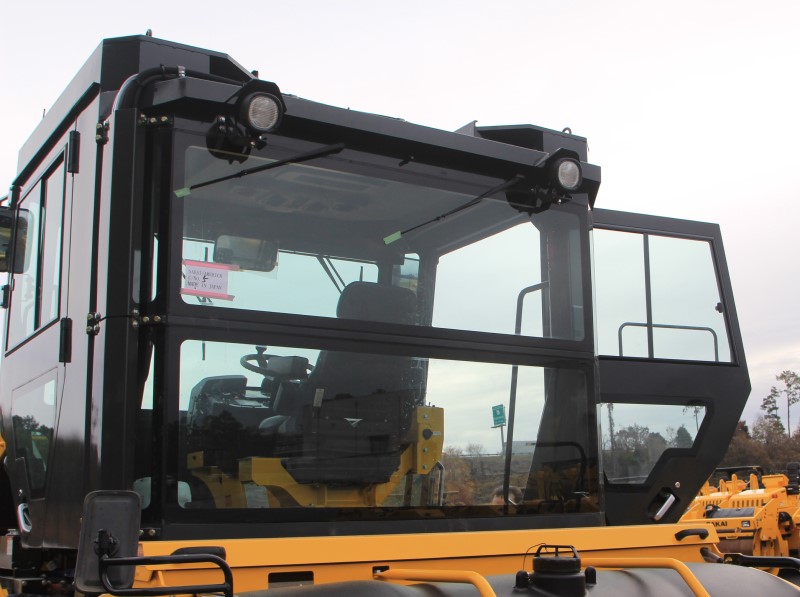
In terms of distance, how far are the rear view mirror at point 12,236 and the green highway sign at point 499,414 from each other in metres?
1.87

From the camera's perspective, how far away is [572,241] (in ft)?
11.7

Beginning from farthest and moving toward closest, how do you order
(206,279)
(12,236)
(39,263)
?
(12,236) < (39,263) < (206,279)

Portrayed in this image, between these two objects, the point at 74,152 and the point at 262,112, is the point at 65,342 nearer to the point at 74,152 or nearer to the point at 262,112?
the point at 74,152

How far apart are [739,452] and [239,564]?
46.9 meters

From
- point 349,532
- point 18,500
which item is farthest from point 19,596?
point 349,532

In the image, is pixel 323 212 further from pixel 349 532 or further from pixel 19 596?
pixel 19 596

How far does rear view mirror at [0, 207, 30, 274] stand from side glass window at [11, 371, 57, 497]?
0.51 metres

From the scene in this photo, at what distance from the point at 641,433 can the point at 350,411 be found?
2.23 m

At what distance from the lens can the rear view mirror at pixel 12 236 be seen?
11.9ft

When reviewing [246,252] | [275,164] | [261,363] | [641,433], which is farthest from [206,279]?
[641,433]

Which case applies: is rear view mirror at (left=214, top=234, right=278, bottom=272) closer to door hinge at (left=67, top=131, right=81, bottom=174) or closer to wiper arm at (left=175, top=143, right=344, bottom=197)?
wiper arm at (left=175, top=143, right=344, bottom=197)

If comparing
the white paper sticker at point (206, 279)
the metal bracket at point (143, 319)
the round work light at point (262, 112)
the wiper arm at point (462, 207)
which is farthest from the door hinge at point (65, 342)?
the wiper arm at point (462, 207)

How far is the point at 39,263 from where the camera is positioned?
3.45 m

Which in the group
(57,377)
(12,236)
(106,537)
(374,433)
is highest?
(12,236)
